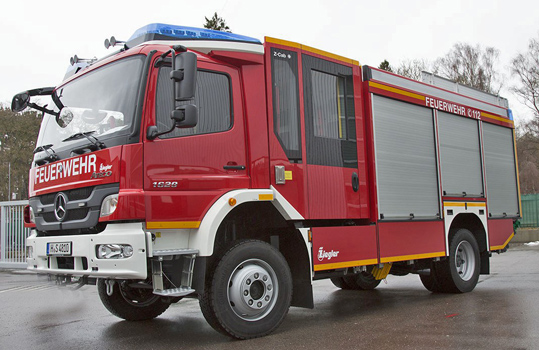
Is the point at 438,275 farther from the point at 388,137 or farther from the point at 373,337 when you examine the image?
the point at 373,337

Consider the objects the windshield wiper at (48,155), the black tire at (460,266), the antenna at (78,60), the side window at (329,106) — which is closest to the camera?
the windshield wiper at (48,155)

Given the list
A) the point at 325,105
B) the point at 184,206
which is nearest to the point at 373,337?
the point at 184,206

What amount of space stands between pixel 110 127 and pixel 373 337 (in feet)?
10.4

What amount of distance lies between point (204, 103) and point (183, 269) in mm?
1603

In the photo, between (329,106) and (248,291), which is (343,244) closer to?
(248,291)

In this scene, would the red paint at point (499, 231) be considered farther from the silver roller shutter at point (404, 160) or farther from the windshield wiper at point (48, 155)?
the windshield wiper at point (48, 155)

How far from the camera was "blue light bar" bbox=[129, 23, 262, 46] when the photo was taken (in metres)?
5.46

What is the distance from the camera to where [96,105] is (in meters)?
5.40

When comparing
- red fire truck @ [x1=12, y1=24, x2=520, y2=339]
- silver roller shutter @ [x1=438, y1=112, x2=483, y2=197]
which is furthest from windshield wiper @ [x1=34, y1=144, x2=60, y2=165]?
silver roller shutter @ [x1=438, y1=112, x2=483, y2=197]

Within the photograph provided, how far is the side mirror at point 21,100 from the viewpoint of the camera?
6195 mm

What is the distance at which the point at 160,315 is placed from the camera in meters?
7.13

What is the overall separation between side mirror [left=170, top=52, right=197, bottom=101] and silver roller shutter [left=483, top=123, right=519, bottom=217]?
5.94m

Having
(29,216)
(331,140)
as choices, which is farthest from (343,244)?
(29,216)

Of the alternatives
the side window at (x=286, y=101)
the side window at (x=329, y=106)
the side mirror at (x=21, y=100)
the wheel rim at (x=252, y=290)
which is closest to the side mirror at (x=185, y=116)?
the side window at (x=286, y=101)
